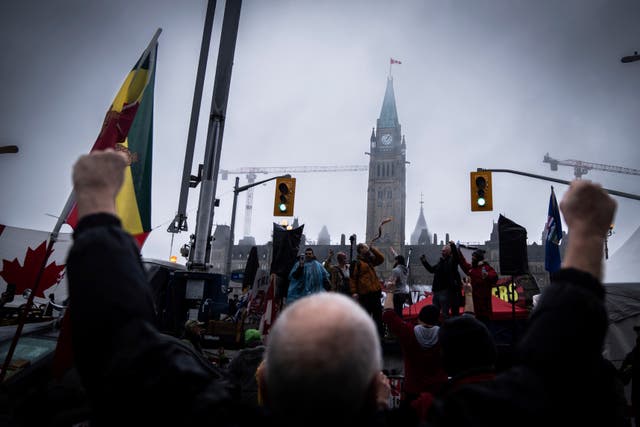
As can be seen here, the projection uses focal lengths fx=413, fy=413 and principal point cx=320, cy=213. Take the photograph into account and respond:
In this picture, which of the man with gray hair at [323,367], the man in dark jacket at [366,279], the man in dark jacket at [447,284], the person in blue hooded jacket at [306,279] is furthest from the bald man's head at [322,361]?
the man in dark jacket at [447,284]

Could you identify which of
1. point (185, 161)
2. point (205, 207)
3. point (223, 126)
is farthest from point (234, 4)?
point (205, 207)

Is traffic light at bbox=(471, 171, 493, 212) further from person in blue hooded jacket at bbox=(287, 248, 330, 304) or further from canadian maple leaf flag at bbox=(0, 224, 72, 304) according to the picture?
canadian maple leaf flag at bbox=(0, 224, 72, 304)

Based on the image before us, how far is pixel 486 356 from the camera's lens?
1981 millimetres

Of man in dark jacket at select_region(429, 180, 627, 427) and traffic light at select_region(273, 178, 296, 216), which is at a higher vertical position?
traffic light at select_region(273, 178, 296, 216)

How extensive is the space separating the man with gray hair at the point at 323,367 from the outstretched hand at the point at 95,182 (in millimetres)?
654

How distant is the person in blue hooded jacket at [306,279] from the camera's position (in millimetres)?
8281

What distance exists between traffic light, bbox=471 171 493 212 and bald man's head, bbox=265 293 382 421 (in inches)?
594

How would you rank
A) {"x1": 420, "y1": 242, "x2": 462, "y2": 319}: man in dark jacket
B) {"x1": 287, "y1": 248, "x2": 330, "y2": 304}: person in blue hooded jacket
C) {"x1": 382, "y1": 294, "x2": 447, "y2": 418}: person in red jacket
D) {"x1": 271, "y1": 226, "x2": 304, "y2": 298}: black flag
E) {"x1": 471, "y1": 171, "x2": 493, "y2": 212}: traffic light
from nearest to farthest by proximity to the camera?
{"x1": 382, "y1": 294, "x2": 447, "y2": 418}: person in red jacket
{"x1": 287, "y1": 248, "x2": 330, "y2": 304}: person in blue hooded jacket
{"x1": 271, "y1": 226, "x2": 304, "y2": 298}: black flag
{"x1": 420, "y1": 242, "x2": 462, "y2": 319}: man in dark jacket
{"x1": 471, "y1": 171, "x2": 493, "y2": 212}: traffic light

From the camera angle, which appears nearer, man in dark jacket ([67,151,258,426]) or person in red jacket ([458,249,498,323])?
man in dark jacket ([67,151,258,426])

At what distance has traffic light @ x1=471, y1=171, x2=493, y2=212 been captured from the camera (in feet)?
49.7

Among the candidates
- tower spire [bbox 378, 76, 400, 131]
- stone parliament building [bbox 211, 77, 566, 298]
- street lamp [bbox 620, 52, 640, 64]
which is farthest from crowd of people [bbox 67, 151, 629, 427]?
tower spire [bbox 378, 76, 400, 131]

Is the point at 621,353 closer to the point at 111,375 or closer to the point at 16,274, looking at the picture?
the point at 111,375

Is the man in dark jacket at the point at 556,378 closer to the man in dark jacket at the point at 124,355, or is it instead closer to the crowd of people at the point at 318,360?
the crowd of people at the point at 318,360

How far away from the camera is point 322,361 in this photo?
102 centimetres
